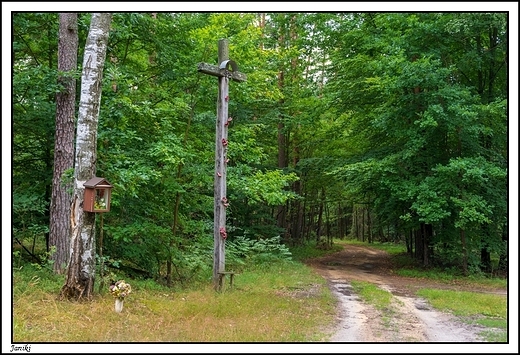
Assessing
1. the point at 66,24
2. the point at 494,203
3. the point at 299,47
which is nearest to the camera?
the point at 66,24

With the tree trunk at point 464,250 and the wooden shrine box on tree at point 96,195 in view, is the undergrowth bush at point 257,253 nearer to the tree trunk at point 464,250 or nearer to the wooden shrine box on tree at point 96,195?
the wooden shrine box on tree at point 96,195

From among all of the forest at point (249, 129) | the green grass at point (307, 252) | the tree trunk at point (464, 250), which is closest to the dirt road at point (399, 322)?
the tree trunk at point (464, 250)

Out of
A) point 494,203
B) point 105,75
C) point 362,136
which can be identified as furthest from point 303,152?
point 105,75

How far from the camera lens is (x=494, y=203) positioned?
1256cm

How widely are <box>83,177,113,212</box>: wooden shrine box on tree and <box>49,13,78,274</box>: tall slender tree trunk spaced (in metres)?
1.79

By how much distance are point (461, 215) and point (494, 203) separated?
207cm

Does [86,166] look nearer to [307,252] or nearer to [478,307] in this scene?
[478,307]

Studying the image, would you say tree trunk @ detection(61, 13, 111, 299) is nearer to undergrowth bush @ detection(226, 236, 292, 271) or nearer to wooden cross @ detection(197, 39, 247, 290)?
wooden cross @ detection(197, 39, 247, 290)

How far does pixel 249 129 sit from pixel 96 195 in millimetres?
6047

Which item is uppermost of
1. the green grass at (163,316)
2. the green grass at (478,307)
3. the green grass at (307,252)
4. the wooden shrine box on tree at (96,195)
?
the wooden shrine box on tree at (96,195)

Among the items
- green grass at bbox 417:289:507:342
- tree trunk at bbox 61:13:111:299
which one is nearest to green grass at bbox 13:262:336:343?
tree trunk at bbox 61:13:111:299

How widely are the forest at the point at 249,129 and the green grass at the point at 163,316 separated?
0.86 metres

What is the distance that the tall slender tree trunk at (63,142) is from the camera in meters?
7.61

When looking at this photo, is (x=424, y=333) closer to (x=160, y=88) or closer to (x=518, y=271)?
(x=518, y=271)
